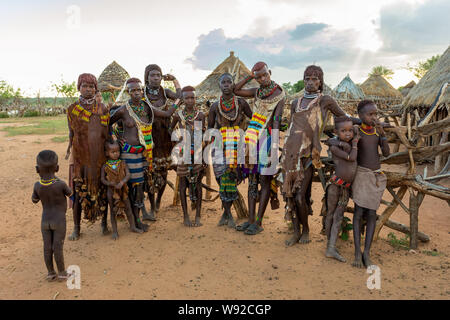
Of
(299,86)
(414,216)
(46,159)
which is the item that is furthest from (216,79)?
(299,86)

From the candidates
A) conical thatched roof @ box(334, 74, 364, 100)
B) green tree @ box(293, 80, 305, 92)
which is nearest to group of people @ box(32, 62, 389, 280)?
conical thatched roof @ box(334, 74, 364, 100)

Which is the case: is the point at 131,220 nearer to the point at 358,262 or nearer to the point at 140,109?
the point at 140,109

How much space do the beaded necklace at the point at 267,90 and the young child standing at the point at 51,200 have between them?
243cm

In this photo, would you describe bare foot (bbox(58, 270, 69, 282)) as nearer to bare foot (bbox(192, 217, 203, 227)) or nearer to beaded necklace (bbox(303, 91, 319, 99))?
bare foot (bbox(192, 217, 203, 227))

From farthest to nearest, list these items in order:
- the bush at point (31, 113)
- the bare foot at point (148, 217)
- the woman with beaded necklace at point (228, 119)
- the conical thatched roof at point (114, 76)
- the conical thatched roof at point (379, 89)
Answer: the bush at point (31, 113)
the conical thatched roof at point (379, 89)
the conical thatched roof at point (114, 76)
the bare foot at point (148, 217)
the woman with beaded necklace at point (228, 119)

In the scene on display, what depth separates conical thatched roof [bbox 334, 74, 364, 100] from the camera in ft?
69.5

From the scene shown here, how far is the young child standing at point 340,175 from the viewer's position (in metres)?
3.17

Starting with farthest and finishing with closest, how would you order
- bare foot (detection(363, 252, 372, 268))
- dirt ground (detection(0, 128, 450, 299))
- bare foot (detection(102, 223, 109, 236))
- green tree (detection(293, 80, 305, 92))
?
green tree (detection(293, 80, 305, 92))
bare foot (detection(102, 223, 109, 236))
bare foot (detection(363, 252, 372, 268))
dirt ground (detection(0, 128, 450, 299))

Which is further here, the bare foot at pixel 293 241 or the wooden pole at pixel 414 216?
the bare foot at pixel 293 241

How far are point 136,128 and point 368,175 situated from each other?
9.50 feet

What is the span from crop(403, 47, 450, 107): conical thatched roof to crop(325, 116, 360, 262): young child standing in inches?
220

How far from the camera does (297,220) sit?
3852 millimetres

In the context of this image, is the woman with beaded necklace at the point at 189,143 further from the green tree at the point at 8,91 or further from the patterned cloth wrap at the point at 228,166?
the green tree at the point at 8,91

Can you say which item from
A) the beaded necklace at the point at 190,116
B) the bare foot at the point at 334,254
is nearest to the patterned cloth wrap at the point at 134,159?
the beaded necklace at the point at 190,116
